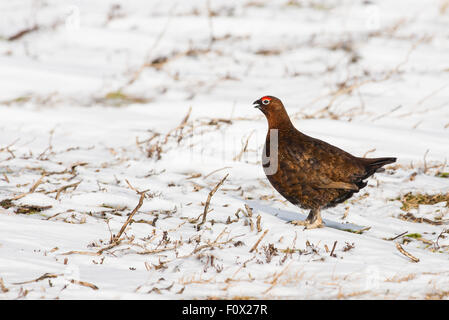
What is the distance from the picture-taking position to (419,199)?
17.5 ft

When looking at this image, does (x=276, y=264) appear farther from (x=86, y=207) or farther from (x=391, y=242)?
(x=86, y=207)

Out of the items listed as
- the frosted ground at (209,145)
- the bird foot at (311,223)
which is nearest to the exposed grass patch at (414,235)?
the frosted ground at (209,145)

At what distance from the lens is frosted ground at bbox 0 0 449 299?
3.51m

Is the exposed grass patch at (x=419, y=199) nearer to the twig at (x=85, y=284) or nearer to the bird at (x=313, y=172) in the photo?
the bird at (x=313, y=172)

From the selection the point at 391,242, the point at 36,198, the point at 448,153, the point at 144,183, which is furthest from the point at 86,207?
the point at 448,153

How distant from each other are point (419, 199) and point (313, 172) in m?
1.22

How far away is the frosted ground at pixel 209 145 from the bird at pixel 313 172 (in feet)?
0.75

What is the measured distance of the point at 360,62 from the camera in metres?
9.72

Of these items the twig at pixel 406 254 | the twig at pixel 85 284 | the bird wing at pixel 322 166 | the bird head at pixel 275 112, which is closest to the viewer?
the twig at pixel 85 284

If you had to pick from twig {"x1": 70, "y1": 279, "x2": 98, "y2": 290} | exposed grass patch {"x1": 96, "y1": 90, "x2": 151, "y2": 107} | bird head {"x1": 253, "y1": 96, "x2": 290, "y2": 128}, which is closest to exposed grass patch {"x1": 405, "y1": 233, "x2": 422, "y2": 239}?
bird head {"x1": 253, "y1": 96, "x2": 290, "y2": 128}

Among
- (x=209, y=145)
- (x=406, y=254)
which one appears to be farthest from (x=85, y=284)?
(x=209, y=145)

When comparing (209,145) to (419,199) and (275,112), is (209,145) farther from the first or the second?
(419,199)

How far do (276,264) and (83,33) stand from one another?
319 inches

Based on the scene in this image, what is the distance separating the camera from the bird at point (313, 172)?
4.66 metres
